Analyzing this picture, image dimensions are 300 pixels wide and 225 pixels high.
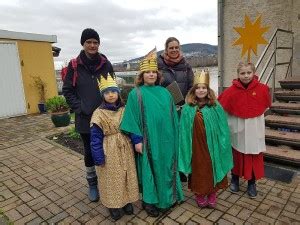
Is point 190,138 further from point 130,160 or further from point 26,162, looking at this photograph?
point 26,162

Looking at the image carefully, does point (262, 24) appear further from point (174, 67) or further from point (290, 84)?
point (174, 67)

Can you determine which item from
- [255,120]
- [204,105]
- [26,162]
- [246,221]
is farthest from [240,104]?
[26,162]

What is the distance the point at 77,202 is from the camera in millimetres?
3502

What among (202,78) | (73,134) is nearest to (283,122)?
(202,78)

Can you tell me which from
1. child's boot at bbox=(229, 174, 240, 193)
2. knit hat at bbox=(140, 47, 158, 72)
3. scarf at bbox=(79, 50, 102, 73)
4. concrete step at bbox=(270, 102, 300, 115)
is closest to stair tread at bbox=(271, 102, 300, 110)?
concrete step at bbox=(270, 102, 300, 115)

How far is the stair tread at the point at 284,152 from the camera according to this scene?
4125 millimetres

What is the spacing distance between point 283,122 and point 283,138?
1.43 feet

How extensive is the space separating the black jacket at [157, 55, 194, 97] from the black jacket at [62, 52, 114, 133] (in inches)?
28.2

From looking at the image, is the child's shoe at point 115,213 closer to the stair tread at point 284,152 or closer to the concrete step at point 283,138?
the stair tread at point 284,152

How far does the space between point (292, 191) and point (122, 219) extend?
2.16 metres

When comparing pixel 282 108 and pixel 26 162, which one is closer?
pixel 26 162

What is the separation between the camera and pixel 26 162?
4.93 m

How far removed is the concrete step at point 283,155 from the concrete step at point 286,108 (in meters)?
0.96

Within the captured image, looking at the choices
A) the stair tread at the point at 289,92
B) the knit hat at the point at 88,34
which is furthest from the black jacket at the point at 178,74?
the stair tread at the point at 289,92
